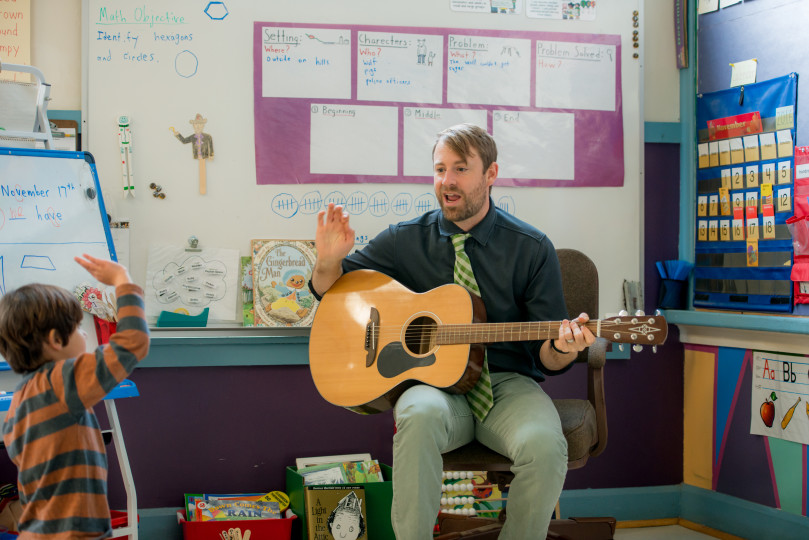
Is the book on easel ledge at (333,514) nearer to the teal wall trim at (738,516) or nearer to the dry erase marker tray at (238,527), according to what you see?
the dry erase marker tray at (238,527)

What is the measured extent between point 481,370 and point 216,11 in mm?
1600

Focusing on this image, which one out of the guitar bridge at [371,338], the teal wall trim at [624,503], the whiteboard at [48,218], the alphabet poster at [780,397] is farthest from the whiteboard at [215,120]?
the teal wall trim at [624,503]

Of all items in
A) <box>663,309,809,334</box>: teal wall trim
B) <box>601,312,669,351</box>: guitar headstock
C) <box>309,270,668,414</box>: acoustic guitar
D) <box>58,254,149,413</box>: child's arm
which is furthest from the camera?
<box>663,309,809,334</box>: teal wall trim

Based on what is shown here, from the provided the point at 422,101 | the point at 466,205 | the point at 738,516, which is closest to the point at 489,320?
the point at 466,205

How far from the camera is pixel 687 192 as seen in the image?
2887 mm

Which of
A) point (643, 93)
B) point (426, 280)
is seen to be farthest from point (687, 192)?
point (426, 280)

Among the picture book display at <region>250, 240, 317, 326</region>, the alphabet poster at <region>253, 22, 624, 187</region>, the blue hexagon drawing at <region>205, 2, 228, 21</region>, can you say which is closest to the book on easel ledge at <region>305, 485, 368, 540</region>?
the picture book display at <region>250, 240, 317, 326</region>

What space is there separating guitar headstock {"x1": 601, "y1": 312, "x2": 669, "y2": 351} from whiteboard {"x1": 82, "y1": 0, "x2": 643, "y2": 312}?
107 centimetres

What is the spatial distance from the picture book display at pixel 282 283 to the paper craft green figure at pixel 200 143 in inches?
11.4

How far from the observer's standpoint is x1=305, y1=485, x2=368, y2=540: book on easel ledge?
7.84 ft

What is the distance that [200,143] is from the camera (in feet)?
8.43

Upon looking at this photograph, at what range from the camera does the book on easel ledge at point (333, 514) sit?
2.39 meters

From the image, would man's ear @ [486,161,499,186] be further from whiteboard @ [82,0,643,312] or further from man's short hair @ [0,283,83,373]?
man's short hair @ [0,283,83,373]

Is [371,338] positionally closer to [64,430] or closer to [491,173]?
[491,173]
